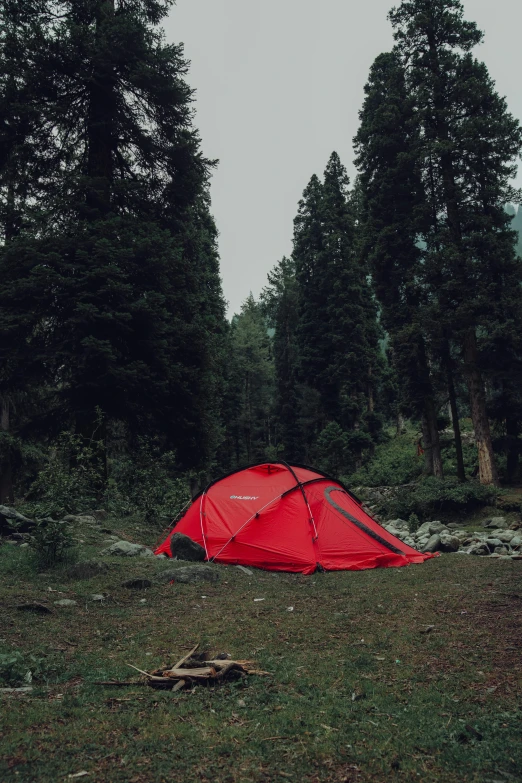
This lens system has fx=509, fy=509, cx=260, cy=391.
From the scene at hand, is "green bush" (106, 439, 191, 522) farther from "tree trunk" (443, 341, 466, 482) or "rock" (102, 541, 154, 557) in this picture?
"tree trunk" (443, 341, 466, 482)

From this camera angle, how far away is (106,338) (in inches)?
486

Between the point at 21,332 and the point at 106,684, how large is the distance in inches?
415

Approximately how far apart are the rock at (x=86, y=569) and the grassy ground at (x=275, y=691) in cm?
14

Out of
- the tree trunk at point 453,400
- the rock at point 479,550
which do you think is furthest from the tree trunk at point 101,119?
the tree trunk at point 453,400

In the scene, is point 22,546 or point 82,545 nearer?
point 22,546

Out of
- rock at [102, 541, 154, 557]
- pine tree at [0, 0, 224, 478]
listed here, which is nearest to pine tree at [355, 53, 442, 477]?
pine tree at [0, 0, 224, 478]

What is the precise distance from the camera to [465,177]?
18.1 meters

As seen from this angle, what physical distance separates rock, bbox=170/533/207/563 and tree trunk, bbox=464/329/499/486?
38.4ft

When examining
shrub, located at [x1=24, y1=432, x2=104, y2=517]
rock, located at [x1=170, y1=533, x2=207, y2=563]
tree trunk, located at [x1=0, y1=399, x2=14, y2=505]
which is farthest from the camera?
tree trunk, located at [x1=0, y1=399, x2=14, y2=505]

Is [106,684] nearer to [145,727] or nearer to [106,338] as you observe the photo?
[145,727]

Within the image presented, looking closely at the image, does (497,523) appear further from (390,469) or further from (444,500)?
(390,469)

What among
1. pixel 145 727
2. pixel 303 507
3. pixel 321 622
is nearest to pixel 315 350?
pixel 303 507

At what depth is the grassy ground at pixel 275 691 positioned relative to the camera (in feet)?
7.86

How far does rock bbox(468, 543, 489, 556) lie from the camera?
9.34m
